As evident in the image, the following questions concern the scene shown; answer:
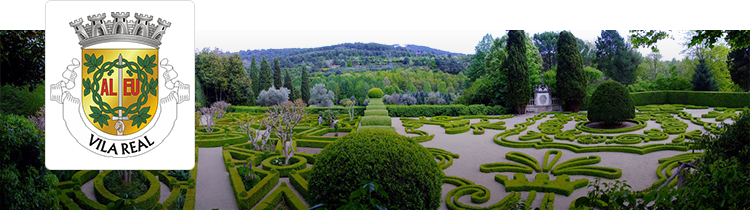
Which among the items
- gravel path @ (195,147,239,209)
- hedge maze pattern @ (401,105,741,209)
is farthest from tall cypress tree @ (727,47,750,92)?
gravel path @ (195,147,239,209)

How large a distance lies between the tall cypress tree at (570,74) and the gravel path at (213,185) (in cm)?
1348

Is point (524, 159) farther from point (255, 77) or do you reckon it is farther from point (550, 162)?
point (255, 77)

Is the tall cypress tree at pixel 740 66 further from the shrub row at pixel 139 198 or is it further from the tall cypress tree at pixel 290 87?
the tall cypress tree at pixel 290 87

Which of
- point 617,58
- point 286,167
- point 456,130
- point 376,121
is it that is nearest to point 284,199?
point 286,167

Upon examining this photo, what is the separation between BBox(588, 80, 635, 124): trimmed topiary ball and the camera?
10820 mm

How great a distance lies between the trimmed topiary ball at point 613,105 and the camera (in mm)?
10820

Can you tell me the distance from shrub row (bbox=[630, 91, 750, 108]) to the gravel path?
13.1 m

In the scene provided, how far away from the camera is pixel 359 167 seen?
3955mm

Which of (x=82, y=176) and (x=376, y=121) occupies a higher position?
(x=376, y=121)

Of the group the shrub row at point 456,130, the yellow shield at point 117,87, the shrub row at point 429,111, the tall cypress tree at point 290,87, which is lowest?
the shrub row at point 456,130

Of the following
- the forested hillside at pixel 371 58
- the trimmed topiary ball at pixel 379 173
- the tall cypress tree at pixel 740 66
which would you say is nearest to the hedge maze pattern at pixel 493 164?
the trimmed topiary ball at pixel 379 173

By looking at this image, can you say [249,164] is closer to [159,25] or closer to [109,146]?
[109,146]

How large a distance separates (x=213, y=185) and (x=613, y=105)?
10.6m

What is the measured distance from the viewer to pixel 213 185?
643cm
